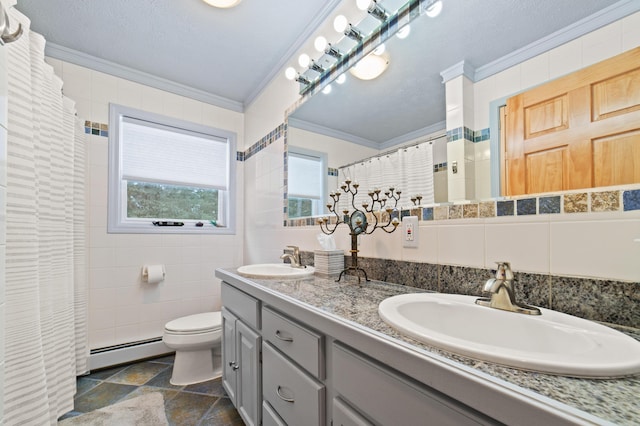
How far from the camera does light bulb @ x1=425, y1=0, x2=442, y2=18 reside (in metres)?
1.10

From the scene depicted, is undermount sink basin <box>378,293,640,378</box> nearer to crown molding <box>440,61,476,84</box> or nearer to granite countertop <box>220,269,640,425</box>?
granite countertop <box>220,269,640,425</box>

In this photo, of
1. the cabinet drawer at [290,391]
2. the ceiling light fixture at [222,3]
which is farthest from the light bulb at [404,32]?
the cabinet drawer at [290,391]

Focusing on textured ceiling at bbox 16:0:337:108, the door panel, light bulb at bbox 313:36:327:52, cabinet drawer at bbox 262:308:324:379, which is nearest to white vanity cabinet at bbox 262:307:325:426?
cabinet drawer at bbox 262:308:324:379

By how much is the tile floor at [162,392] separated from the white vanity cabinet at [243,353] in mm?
183

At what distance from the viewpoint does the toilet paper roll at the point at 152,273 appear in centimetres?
228

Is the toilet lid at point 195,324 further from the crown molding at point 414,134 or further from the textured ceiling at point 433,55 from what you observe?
the crown molding at point 414,134

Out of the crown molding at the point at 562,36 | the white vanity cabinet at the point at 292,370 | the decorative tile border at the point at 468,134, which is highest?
the crown molding at the point at 562,36

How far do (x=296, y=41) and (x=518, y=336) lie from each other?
6.90 feet

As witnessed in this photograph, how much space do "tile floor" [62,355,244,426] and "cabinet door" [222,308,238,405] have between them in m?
0.17

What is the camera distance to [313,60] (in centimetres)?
179

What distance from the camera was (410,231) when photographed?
1.16 m

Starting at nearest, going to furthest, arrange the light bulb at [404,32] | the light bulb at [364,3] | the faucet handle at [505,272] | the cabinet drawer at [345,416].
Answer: the cabinet drawer at [345,416] → the faucet handle at [505,272] → the light bulb at [404,32] → the light bulb at [364,3]

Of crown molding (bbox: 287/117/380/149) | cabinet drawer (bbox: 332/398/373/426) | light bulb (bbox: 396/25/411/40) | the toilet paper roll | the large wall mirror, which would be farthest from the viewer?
the toilet paper roll

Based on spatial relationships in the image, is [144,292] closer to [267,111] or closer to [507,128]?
[267,111]
